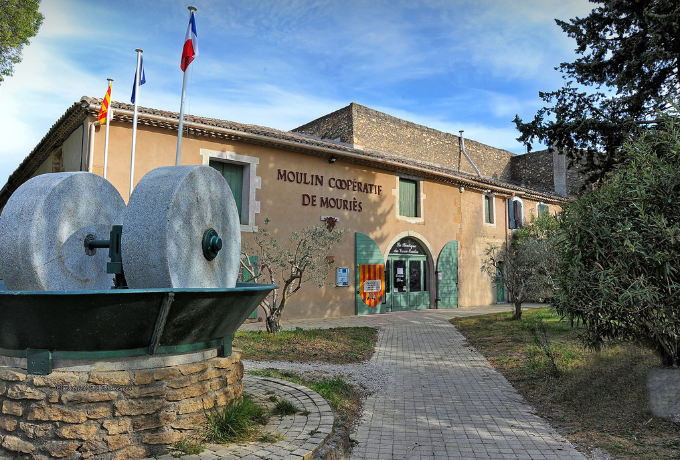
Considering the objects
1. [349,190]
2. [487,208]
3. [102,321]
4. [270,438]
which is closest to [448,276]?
[487,208]

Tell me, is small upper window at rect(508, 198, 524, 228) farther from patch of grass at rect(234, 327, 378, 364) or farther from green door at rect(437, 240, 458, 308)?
patch of grass at rect(234, 327, 378, 364)

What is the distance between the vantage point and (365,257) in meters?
15.0

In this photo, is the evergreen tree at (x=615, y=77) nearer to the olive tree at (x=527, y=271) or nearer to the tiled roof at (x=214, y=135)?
the olive tree at (x=527, y=271)

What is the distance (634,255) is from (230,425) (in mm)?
4139

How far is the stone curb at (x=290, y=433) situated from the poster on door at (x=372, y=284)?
33.1 feet

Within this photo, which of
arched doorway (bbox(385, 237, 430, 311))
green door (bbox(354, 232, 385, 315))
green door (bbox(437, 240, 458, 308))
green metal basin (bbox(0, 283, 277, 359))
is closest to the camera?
green metal basin (bbox(0, 283, 277, 359))

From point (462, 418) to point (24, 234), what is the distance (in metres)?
4.27

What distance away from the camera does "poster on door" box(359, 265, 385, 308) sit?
48.7 ft

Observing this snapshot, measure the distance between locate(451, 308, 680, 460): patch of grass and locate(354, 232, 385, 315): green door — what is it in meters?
6.39

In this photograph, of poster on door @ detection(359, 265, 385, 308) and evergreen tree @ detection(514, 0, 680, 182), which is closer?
evergreen tree @ detection(514, 0, 680, 182)

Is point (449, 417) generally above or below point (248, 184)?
below

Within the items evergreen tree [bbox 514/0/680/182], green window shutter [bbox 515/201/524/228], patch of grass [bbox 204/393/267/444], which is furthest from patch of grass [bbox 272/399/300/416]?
green window shutter [bbox 515/201/524/228]

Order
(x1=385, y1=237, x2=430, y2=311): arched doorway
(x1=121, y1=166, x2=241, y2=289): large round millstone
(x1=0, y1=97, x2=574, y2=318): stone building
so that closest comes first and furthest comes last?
(x1=121, y1=166, x2=241, y2=289): large round millstone < (x1=0, y1=97, x2=574, y2=318): stone building < (x1=385, y1=237, x2=430, y2=311): arched doorway

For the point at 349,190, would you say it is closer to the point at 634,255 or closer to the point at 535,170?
the point at 634,255
